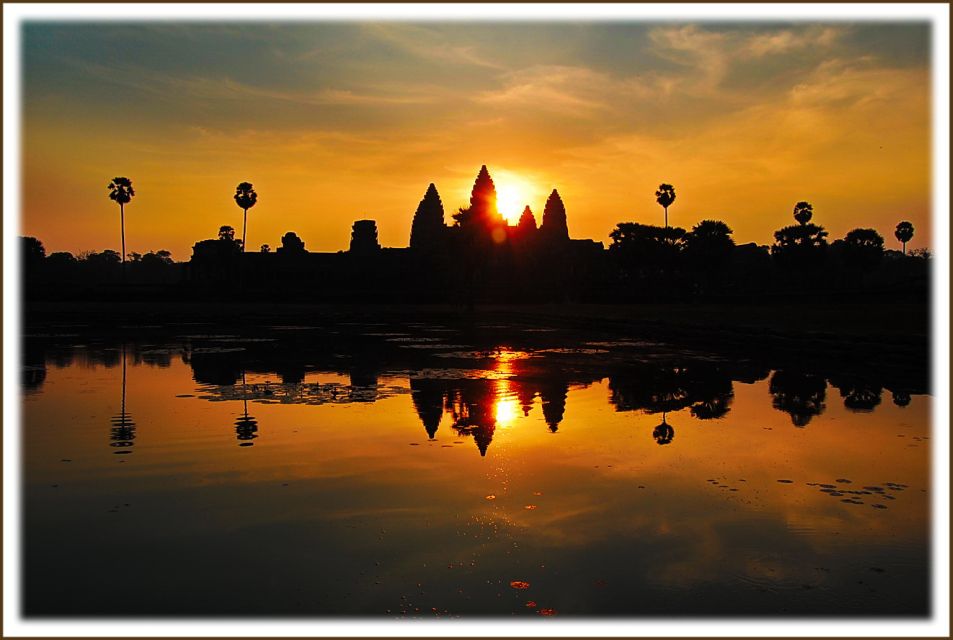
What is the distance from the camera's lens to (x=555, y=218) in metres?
132

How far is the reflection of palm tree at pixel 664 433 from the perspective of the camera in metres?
11.9

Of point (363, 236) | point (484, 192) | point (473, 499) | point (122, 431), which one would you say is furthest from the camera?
point (363, 236)

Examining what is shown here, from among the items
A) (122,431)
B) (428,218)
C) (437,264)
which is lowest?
(122,431)

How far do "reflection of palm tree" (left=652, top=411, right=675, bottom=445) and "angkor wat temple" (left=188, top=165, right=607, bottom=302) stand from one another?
60.0m

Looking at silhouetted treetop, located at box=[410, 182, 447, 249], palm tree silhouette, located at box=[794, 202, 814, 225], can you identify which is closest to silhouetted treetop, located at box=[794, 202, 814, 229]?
palm tree silhouette, located at box=[794, 202, 814, 225]

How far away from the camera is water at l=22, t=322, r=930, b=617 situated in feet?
19.3

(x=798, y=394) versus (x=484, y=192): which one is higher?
(x=484, y=192)

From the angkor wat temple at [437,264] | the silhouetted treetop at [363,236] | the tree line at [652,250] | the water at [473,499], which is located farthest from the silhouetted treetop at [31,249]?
the water at [473,499]

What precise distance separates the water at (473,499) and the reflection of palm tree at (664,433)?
7cm

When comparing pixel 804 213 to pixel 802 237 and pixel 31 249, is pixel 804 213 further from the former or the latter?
pixel 31 249

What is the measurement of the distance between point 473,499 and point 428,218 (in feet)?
401

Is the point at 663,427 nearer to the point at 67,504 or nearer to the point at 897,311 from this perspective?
the point at 67,504

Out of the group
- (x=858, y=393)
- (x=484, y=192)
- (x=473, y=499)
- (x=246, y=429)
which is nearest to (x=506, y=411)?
(x=246, y=429)

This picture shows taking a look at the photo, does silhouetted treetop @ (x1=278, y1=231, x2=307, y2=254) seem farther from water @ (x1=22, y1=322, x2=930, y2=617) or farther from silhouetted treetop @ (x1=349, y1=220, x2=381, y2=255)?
water @ (x1=22, y1=322, x2=930, y2=617)
